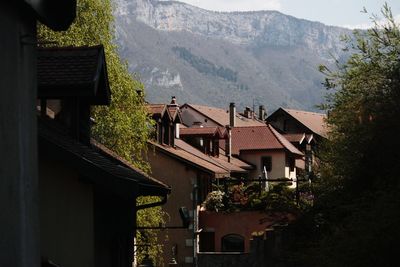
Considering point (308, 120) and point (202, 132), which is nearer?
point (202, 132)

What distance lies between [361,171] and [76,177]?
9.21 meters

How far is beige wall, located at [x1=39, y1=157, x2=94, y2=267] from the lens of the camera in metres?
12.8

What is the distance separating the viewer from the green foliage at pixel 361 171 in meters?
16.2

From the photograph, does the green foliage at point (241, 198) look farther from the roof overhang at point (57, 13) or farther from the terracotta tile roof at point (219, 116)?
the roof overhang at point (57, 13)

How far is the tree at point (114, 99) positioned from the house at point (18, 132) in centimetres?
2057

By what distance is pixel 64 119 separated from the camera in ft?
48.4

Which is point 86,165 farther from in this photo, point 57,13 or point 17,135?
point 17,135

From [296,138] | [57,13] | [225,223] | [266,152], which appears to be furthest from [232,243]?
[57,13]

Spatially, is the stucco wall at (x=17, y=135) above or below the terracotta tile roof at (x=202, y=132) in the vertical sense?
below

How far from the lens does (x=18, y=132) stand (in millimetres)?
8391

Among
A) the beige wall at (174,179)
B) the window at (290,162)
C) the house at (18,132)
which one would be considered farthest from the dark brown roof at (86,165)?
the window at (290,162)

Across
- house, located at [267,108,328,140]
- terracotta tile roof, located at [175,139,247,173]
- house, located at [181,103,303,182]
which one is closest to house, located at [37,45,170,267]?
terracotta tile roof, located at [175,139,247,173]

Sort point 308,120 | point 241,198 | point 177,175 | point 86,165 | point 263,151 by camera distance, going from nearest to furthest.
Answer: point 86,165, point 177,175, point 241,198, point 263,151, point 308,120

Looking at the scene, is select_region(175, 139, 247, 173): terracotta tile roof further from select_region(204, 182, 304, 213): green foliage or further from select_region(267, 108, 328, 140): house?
select_region(267, 108, 328, 140): house
